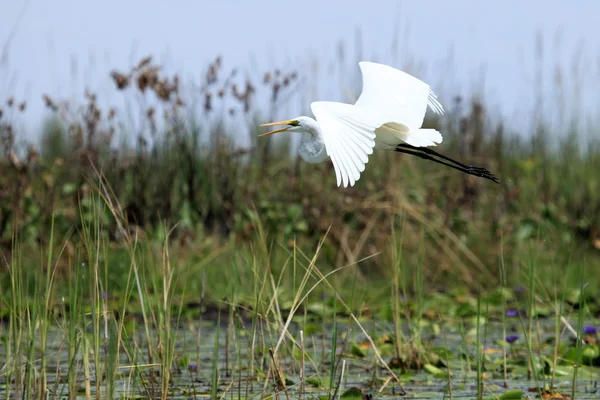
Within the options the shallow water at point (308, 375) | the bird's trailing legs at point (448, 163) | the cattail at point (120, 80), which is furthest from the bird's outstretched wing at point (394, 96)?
the cattail at point (120, 80)

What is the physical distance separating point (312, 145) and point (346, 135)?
386 mm

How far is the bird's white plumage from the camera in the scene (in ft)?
8.73

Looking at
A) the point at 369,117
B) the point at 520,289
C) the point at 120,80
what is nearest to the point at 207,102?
the point at 120,80

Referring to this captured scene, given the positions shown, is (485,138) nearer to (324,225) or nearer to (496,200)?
(496,200)

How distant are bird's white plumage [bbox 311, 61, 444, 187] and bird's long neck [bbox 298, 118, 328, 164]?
14 centimetres

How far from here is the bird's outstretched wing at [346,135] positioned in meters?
2.61

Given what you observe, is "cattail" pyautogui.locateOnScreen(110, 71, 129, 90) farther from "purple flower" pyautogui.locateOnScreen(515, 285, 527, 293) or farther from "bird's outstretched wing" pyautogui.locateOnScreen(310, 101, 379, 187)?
"bird's outstretched wing" pyautogui.locateOnScreen(310, 101, 379, 187)

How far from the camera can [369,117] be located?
9.72 feet

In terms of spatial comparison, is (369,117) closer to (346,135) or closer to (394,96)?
(346,135)

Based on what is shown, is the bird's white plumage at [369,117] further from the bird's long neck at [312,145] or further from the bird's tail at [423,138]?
the bird's long neck at [312,145]

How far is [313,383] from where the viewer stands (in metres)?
3.15

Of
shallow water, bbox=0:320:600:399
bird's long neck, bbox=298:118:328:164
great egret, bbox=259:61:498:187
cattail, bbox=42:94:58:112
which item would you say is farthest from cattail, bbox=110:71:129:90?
bird's long neck, bbox=298:118:328:164

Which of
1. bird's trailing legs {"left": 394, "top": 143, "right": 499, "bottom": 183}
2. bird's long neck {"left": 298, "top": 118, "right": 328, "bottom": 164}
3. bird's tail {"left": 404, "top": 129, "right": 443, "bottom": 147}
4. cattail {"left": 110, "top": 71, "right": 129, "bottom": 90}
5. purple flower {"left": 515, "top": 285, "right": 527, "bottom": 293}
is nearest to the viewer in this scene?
bird's long neck {"left": 298, "top": 118, "right": 328, "bottom": 164}

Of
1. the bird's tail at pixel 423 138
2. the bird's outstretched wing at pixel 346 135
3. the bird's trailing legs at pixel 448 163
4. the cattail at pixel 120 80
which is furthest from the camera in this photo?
the cattail at pixel 120 80
